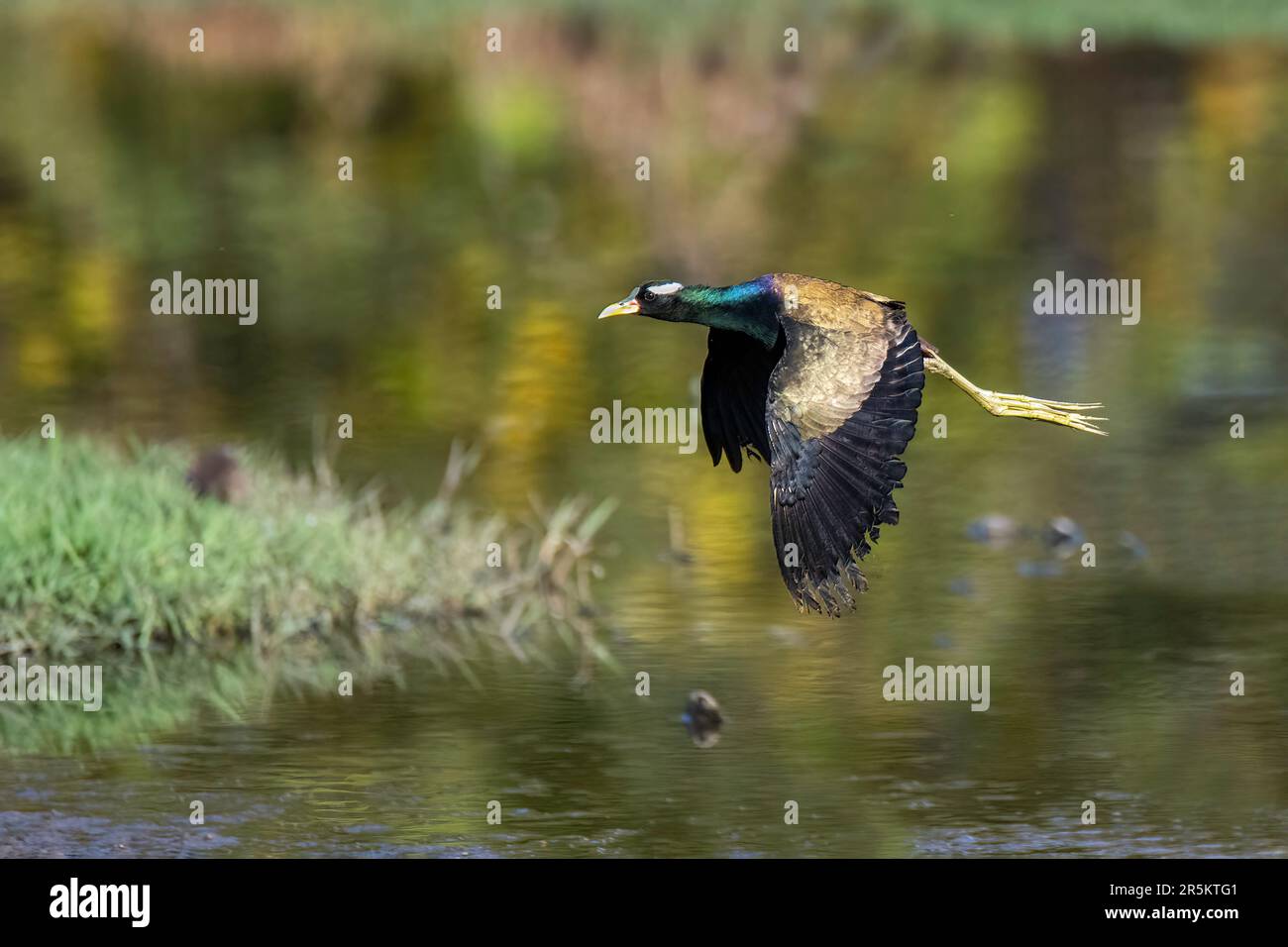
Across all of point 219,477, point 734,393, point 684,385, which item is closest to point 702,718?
point 734,393

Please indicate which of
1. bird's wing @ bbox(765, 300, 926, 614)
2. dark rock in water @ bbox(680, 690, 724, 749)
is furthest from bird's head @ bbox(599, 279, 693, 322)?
dark rock in water @ bbox(680, 690, 724, 749)

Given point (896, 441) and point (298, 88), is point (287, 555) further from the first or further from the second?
point (298, 88)

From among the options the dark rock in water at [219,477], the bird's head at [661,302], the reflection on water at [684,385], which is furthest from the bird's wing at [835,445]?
the dark rock in water at [219,477]

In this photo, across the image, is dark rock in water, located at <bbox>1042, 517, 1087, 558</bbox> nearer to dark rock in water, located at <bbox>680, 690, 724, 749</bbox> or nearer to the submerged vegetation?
the submerged vegetation

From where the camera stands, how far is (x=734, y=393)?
850 centimetres

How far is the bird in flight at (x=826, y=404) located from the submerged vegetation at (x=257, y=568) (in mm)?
2780

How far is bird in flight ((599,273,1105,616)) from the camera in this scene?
24.1ft

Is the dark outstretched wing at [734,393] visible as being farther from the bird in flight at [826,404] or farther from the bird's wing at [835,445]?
the bird's wing at [835,445]

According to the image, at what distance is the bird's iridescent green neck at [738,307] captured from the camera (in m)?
8.06

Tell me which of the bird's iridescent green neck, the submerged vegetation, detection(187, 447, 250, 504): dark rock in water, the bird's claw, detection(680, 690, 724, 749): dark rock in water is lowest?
detection(680, 690, 724, 749): dark rock in water

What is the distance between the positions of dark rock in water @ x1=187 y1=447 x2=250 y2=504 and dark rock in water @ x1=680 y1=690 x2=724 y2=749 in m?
2.48

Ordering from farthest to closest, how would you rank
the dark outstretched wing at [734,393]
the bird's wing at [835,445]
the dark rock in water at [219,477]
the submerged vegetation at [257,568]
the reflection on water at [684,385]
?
the dark rock in water at [219,477]
the submerged vegetation at [257,568]
the reflection on water at [684,385]
the dark outstretched wing at [734,393]
the bird's wing at [835,445]

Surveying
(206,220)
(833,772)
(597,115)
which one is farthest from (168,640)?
(597,115)

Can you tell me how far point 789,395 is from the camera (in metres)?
7.53
